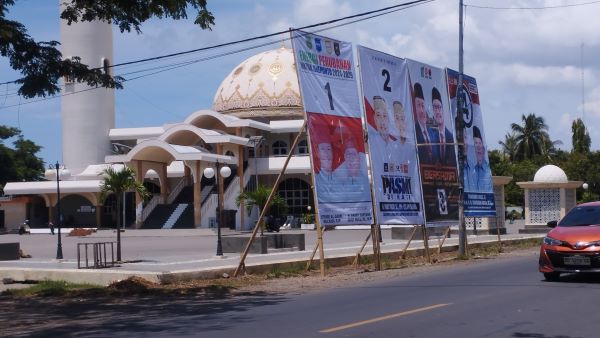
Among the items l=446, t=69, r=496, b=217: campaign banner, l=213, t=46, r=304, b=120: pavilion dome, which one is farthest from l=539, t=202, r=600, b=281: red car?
l=213, t=46, r=304, b=120: pavilion dome

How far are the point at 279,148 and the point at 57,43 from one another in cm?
5240

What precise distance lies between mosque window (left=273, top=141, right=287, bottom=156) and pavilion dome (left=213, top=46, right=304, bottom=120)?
2272 mm

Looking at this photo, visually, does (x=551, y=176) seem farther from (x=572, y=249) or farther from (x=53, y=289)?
(x=53, y=289)

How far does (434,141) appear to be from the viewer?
25109 millimetres

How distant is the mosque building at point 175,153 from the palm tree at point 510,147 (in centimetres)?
3275

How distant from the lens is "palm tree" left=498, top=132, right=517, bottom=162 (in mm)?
90625

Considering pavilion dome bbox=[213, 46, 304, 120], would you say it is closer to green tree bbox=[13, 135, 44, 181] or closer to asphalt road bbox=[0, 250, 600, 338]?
green tree bbox=[13, 135, 44, 181]

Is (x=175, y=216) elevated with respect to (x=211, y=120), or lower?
lower

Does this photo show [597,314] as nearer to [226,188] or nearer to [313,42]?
[313,42]

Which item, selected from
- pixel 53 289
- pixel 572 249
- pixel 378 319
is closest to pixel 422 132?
pixel 572 249

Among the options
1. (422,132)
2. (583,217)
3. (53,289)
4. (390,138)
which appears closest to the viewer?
(583,217)

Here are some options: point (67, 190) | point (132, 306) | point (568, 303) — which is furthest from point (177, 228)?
point (568, 303)

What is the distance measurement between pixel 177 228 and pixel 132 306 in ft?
134

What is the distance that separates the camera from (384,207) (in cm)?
2173
